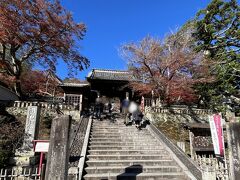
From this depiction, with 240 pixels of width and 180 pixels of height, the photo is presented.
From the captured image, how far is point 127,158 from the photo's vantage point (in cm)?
949

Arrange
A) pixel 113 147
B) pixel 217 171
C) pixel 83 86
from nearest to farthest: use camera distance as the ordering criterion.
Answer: pixel 217 171, pixel 113 147, pixel 83 86

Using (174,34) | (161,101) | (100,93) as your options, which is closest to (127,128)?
(161,101)

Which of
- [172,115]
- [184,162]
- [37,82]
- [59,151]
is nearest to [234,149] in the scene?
[184,162]

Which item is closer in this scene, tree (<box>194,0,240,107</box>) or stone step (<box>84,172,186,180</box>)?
stone step (<box>84,172,186,180</box>)

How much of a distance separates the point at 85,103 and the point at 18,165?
47.6 ft

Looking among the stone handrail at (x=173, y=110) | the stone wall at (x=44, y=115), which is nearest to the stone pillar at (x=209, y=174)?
the stone handrail at (x=173, y=110)

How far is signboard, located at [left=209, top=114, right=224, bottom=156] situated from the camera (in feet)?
27.3

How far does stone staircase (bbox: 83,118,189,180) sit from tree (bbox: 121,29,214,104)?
5294 mm

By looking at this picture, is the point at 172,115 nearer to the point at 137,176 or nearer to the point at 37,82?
the point at 137,176

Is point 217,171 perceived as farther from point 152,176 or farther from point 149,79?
point 149,79

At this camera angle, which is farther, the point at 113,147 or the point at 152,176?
the point at 113,147

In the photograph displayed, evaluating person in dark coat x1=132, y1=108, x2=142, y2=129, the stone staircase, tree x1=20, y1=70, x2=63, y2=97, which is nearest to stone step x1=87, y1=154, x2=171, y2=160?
the stone staircase

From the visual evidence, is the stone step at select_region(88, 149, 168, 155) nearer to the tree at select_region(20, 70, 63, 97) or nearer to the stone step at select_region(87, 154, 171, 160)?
the stone step at select_region(87, 154, 171, 160)

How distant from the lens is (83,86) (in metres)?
21.7
